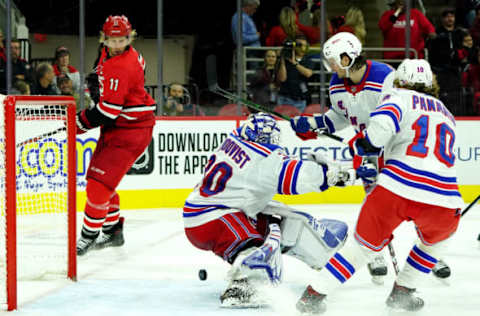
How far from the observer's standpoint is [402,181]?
9.65ft

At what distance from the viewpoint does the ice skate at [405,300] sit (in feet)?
10.3

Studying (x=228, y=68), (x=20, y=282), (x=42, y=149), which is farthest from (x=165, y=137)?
(x=20, y=282)

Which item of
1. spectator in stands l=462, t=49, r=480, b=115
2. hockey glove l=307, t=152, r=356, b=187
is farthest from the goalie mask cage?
spectator in stands l=462, t=49, r=480, b=115

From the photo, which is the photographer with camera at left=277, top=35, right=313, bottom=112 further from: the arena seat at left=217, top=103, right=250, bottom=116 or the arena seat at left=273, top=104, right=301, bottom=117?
the arena seat at left=217, top=103, right=250, bottom=116

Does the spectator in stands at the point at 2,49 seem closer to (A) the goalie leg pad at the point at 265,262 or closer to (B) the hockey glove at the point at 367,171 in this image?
(A) the goalie leg pad at the point at 265,262

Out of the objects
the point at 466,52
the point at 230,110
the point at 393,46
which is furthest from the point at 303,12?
the point at 466,52

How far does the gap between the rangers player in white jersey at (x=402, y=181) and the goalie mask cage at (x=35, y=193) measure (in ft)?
3.64

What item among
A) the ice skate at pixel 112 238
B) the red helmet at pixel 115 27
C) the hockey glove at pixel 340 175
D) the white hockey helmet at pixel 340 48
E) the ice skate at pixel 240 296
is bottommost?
the ice skate at pixel 112 238

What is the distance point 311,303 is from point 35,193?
7.57ft

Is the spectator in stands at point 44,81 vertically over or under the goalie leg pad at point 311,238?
over

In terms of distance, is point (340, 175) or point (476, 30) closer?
point (340, 175)

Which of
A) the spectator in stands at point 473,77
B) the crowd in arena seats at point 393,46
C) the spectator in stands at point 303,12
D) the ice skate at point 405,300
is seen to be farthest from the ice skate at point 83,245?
the spectator in stands at point 473,77

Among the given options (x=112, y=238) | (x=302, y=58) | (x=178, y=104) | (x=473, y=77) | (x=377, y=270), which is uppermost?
(x=302, y=58)

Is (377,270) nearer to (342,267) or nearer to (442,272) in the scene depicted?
(442,272)
